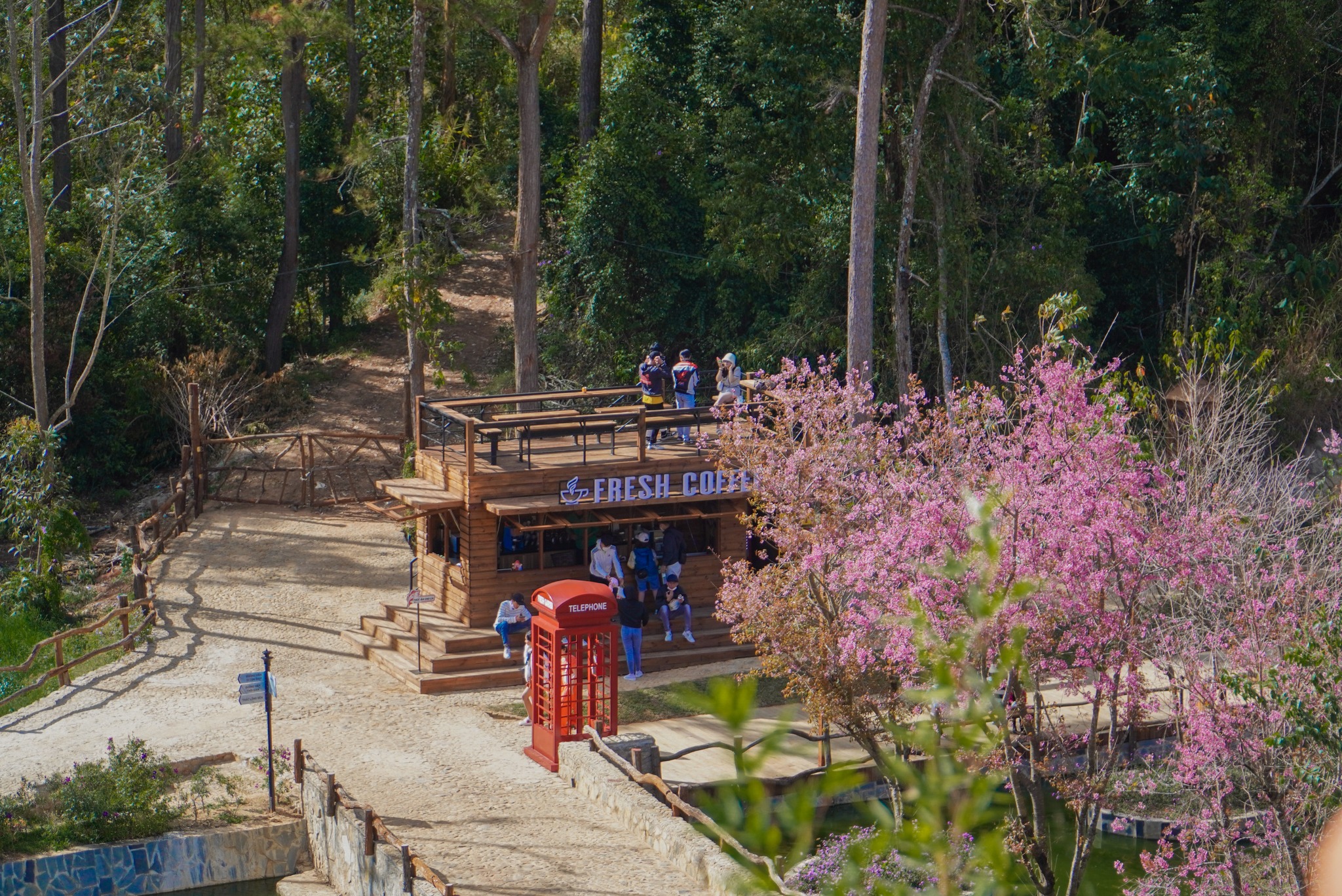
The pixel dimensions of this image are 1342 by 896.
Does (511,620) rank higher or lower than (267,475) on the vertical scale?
lower

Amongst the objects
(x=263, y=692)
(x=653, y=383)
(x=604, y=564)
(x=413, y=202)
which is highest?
(x=413, y=202)

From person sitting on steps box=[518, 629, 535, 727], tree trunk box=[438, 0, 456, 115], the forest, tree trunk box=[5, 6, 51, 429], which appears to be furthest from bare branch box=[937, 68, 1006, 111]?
tree trunk box=[438, 0, 456, 115]

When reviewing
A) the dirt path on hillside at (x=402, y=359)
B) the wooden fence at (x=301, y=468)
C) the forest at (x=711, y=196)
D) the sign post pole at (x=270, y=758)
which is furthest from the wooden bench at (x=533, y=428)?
the dirt path on hillside at (x=402, y=359)

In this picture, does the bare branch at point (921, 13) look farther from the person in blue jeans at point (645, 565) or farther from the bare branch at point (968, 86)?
the person in blue jeans at point (645, 565)

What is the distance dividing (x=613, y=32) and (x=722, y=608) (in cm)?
3661

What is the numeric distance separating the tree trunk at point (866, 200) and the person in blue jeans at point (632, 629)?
4.90m

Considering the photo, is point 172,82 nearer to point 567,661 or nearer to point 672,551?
point 672,551

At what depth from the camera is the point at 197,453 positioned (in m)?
30.3

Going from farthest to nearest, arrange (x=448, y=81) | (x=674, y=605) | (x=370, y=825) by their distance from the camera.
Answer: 1. (x=448, y=81)
2. (x=674, y=605)
3. (x=370, y=825)

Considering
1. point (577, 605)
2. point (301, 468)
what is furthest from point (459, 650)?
point (301, 468)

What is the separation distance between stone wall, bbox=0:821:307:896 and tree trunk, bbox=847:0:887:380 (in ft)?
35.3

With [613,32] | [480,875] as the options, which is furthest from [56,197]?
[480,875]

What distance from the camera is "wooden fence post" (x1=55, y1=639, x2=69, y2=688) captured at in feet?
67.8

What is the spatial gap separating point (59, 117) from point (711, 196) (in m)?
18.2
